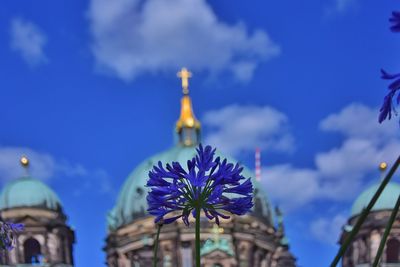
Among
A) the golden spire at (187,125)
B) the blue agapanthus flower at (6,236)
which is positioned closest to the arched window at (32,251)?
the golden spire at (187,125)

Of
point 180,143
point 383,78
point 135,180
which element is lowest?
point 383,78

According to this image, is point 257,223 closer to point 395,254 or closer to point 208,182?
point 395,254

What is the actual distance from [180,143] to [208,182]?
48542 millimetres

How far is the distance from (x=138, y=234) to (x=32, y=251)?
7.08 m

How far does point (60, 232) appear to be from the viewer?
4022cm

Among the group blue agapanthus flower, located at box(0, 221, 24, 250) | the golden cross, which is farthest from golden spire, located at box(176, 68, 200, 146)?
blue agapanthus flower, located at box(0, 221, 24, 250)

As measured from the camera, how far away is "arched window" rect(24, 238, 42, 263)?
39781 mm

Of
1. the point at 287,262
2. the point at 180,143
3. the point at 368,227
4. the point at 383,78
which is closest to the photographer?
the point at 383,78

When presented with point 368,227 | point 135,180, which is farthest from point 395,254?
point 135,180

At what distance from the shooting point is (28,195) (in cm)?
4059

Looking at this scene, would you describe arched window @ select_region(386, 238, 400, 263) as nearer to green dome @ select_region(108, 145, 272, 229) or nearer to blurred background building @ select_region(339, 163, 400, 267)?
blurred background building @ select_region(339, 163, 400, 267)

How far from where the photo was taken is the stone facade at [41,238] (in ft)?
128

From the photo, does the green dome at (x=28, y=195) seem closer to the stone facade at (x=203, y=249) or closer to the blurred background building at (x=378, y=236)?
the stone facade at (x=203, y=249)

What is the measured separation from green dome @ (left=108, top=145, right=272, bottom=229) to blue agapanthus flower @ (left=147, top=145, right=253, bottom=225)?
139ft
